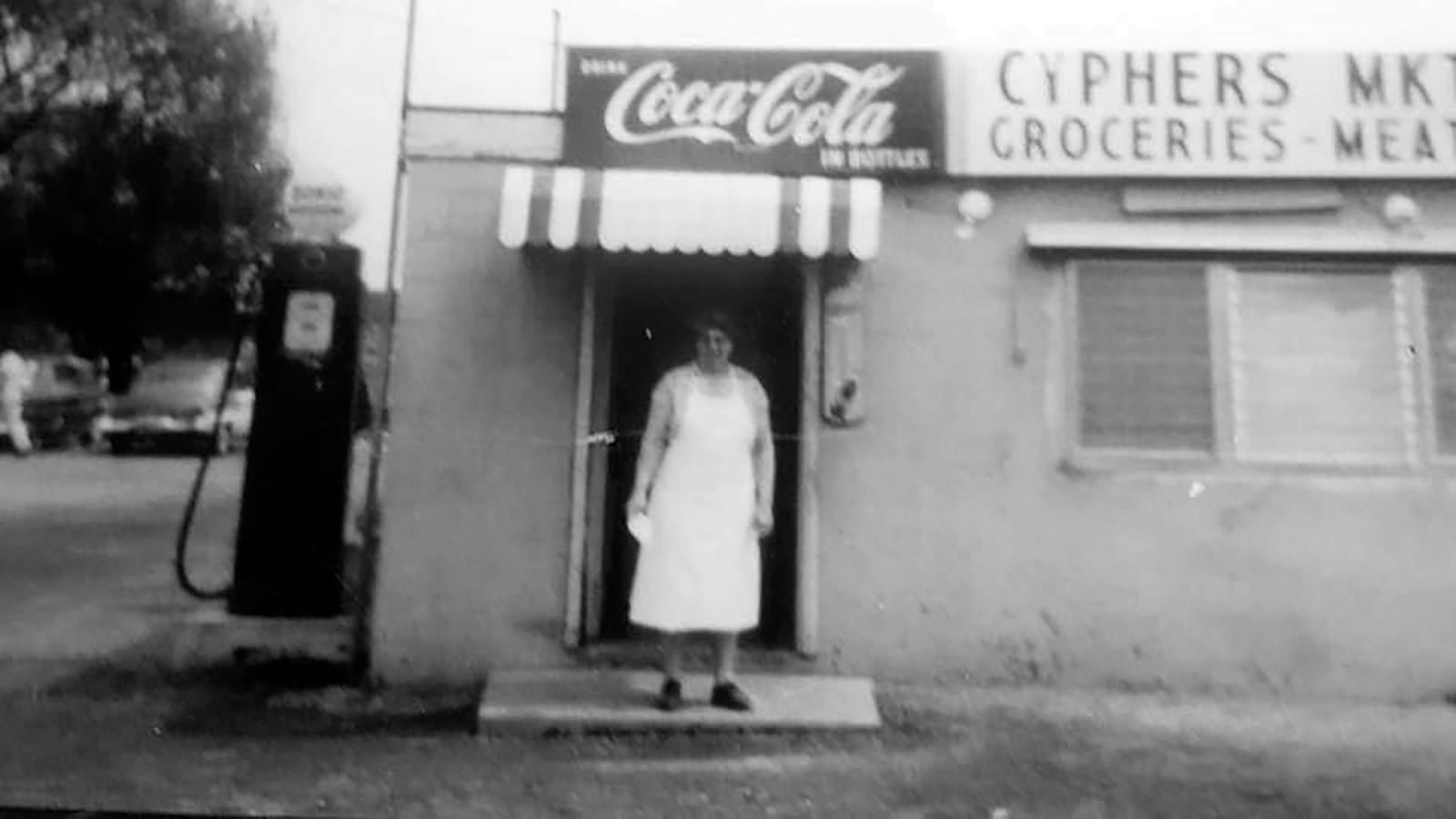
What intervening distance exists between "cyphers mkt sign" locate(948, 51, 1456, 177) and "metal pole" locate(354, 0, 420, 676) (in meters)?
2.93

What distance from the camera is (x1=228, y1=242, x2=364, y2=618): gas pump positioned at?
665 centimetres

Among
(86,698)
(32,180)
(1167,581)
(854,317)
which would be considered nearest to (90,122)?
(32,180)

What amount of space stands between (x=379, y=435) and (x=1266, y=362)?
15.6 ft

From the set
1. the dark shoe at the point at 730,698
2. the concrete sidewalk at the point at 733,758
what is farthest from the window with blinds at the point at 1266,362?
the dark shoe at the point at 730,698

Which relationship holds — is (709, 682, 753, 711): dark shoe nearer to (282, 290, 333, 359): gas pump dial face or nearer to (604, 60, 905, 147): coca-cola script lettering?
(604, 60, 905, 147): coca-cola script lettering

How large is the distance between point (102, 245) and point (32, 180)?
1.72m

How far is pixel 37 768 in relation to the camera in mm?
4578

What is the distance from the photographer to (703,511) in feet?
17.0

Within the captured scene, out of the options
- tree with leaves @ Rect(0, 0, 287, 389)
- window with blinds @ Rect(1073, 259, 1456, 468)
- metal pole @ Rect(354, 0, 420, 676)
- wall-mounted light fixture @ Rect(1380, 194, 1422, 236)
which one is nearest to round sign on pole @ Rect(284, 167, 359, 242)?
metal pole @ Rect(354, 0, 420, 676)

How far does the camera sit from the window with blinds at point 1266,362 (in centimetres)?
601

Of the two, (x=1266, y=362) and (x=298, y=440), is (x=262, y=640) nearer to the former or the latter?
(x=298, y=440)

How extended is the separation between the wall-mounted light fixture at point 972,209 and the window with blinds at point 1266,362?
601 mm

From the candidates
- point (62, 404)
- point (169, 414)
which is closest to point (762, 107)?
point (169, 414)

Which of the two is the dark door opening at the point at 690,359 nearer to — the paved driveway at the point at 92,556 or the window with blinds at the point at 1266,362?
the window with blinds at the point at 1266,362
